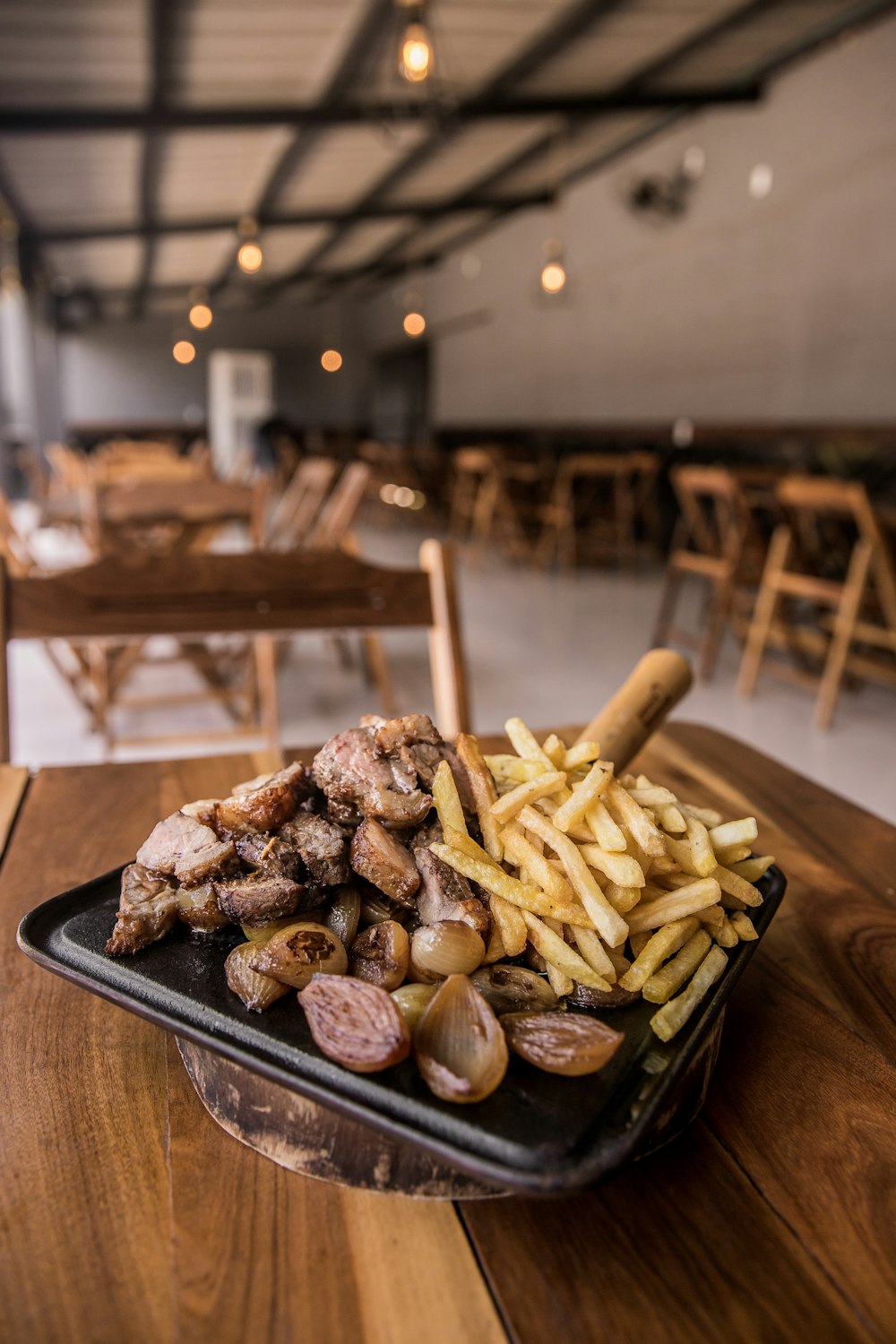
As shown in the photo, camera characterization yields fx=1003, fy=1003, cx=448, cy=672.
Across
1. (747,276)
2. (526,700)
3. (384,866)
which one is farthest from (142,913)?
(747,276)

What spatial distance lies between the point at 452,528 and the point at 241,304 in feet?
41.6

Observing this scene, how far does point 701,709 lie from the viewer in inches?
146

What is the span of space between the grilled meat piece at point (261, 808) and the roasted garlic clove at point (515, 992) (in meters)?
0.16

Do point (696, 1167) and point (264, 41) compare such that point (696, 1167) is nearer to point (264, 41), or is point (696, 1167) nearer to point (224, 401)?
point (264, 41)

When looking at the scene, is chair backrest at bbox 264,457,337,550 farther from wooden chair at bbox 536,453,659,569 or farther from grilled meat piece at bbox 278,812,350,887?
grilled meat piece at bbox 278,812,350,887

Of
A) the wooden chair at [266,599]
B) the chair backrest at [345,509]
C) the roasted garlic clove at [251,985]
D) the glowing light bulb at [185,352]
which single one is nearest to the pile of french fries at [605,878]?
the roasted garlic clove at [251,985]

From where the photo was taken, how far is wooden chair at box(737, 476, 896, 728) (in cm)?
331

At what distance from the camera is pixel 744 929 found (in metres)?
0.59

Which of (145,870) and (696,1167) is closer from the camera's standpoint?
(696,1167)

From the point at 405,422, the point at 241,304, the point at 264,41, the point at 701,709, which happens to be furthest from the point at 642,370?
the point at 241,304

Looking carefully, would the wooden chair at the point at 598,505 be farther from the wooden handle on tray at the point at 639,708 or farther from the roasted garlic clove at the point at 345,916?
the roasted garlic clove at the point at 345,916

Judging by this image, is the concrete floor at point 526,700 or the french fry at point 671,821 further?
the concrete floor at point 526,700

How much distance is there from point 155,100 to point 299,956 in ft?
26.0

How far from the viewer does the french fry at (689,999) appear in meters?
0.50
